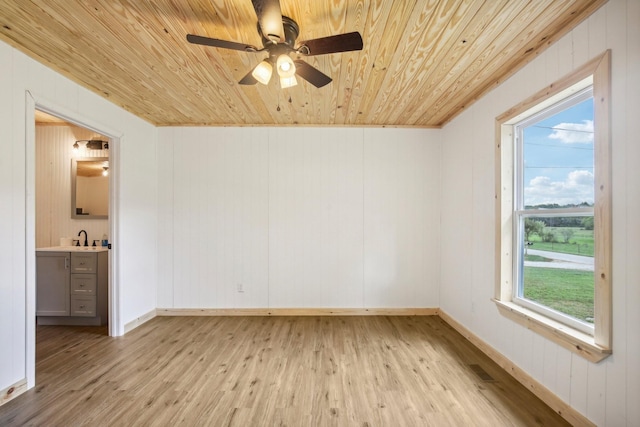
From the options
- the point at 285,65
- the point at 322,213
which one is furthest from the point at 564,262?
the point at 322,213

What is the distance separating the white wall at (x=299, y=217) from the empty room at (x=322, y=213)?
31 millimetres

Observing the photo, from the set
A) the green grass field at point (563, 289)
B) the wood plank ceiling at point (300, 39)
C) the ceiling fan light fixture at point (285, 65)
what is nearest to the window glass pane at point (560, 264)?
the green grass field at point (563, 289)

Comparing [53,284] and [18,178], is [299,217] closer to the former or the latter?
[18,178]

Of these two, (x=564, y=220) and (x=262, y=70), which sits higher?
(x=262, y=70)

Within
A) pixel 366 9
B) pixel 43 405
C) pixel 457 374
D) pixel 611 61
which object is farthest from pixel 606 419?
pixel 43 405

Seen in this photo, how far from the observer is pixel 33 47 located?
2023mm

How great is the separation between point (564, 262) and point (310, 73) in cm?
232

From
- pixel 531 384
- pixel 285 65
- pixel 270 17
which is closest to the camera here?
pixel 270 17

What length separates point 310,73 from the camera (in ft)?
6.15

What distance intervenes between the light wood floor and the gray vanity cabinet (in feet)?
0.77

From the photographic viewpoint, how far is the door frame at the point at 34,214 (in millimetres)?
2088

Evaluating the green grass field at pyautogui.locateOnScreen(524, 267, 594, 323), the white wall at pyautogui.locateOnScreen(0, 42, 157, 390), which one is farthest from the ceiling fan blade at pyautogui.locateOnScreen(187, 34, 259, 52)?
the green grass field at pyautogui.locateOnScreen(524, 267, 594, 323)

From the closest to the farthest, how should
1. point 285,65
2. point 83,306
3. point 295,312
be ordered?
point 285,65 → point 83,306 → point 295,312

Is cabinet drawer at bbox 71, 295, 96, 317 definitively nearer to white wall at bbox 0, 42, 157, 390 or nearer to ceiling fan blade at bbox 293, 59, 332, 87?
white wall at bbox 0, 42, 157, 390
